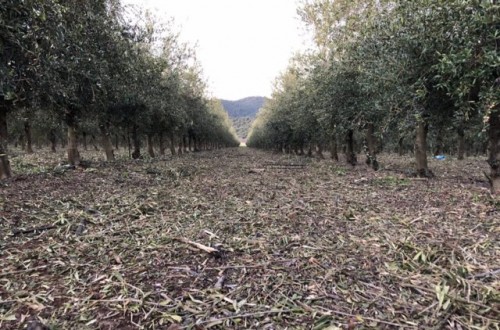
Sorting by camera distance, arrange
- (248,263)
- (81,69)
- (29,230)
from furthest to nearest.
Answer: (81,69) < (29,230) < (248,263)

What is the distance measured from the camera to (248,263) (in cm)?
492

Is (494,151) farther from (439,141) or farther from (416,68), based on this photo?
(439,141)

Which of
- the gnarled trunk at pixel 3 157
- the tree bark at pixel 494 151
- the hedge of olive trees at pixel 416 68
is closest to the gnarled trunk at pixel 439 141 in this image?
the hedge of olive trees at pixel 416 68

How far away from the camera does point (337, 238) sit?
5.94m

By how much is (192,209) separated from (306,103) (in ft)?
58.1

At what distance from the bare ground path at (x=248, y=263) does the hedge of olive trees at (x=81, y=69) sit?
3.53 metres

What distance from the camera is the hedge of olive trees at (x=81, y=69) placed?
23.2 ft

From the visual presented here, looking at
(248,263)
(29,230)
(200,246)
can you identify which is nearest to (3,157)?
(29,230)

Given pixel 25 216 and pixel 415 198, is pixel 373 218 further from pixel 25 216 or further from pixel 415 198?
pixel 25 216

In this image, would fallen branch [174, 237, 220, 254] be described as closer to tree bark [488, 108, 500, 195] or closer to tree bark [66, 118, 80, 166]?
tree bark [488, 108, 500, 195]

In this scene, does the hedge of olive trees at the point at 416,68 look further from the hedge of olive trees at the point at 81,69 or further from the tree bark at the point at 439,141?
the hedge of olive trees at the point at 81,69

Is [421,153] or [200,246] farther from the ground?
[421,153]

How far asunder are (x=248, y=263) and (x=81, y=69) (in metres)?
10.7

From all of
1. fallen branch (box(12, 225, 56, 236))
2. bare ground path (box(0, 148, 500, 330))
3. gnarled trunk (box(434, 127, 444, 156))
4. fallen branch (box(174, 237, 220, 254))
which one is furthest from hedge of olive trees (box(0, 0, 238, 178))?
gnarled trunk (box(434, 127, 444, 156))
